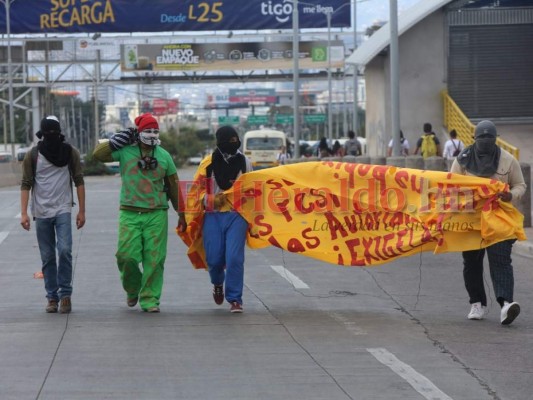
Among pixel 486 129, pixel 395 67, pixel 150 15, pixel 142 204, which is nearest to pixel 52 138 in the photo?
pixel 142 204

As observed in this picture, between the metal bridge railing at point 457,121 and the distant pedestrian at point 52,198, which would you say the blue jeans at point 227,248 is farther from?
the metal bridge railing at point 457,121

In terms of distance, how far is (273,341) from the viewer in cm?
920

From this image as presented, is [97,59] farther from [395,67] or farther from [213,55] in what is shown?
[395,67]

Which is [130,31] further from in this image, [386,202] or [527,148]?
[386,202]

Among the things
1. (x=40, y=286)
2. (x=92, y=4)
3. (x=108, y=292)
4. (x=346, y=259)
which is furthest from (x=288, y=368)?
(x=92, y=4)

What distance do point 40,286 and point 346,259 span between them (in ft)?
12.6

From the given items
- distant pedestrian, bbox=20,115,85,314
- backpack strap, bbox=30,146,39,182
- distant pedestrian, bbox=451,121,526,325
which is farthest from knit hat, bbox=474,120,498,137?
backpack strap, bbox=30,146,39,182

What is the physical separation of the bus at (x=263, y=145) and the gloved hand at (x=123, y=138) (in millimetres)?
49040

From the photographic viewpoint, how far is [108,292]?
1234cm

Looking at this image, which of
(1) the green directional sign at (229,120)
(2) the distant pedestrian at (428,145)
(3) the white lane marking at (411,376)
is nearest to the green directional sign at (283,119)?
(1) the green directional sign at (229,120)

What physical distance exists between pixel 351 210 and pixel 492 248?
5.31ft

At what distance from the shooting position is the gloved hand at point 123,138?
34.6 feet

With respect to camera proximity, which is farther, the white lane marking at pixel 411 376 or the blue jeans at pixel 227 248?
the blue jeans at pixel 227 248

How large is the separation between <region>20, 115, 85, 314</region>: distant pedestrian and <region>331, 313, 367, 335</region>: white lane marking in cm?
254
